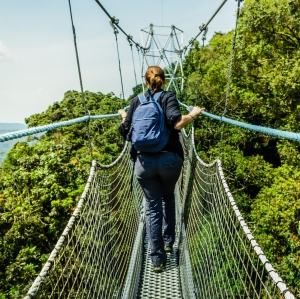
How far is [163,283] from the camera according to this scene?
1917 mm

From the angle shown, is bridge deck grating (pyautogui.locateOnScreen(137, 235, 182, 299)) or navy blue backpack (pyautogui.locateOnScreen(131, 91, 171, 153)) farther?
bridge deck grating (pyautogui.locateOnScreen(137, 235, 182, 299))

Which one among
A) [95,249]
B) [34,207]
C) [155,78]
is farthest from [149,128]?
[34,207]

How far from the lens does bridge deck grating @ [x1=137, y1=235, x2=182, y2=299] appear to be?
1875 mm

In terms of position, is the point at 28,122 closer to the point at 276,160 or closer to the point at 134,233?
the point at 276,160

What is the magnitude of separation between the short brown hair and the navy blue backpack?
0.10 meters

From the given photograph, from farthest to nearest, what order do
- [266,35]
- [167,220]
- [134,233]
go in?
[266,35]
[134,233]
[167,220]

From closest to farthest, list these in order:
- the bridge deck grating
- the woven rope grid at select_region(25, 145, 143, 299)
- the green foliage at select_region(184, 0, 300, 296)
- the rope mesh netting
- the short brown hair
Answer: the woven rope grid at select_region(25, 145, 143, 299) → the rope mesh netting → the short brown hair → the bridge deck grating → the green foliage at select_region(184, 0, 300, 296)

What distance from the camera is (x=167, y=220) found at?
6.06 ft

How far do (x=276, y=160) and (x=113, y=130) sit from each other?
557 centimetres

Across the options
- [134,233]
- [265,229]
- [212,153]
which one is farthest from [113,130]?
[134,233]

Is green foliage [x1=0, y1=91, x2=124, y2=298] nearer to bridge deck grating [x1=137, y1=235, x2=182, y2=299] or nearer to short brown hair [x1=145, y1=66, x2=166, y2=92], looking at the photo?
bridge deck grating [x1=137, y1=235, x2=182, y2=299]

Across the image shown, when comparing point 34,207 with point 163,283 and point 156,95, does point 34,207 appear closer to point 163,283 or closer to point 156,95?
point 163,283

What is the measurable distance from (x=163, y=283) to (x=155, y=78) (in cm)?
101

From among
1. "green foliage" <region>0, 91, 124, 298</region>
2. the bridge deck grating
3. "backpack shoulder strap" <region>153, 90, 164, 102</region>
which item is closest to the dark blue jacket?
"backpack shoulder strap" <region>153, 90, 164, 102</region>
